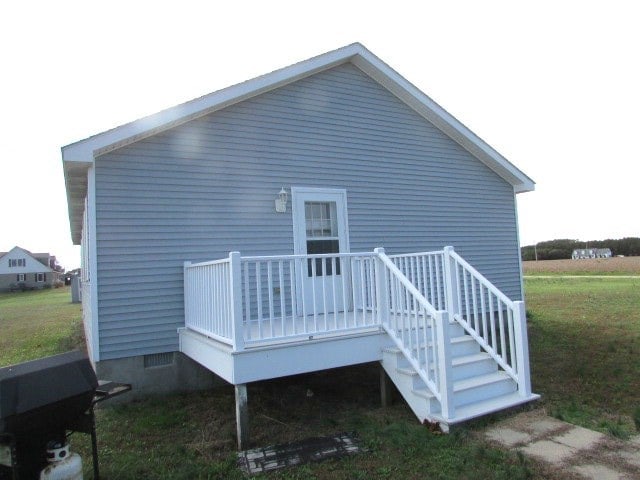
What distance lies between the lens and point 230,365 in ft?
13.8

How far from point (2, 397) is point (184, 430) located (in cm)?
215

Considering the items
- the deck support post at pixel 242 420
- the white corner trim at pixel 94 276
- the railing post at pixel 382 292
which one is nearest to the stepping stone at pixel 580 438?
the railing post at pixel 382 292

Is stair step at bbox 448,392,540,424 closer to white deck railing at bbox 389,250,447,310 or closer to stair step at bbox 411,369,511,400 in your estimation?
stair step at bbox 411,369,511,400

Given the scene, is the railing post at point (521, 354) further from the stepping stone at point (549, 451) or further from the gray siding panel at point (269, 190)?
Result: the gray siding panel at point (269, 190)

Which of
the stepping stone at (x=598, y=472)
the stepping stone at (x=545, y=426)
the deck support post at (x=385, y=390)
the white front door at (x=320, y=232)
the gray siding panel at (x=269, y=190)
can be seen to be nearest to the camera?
the stepping stone at (x=598, y=472)

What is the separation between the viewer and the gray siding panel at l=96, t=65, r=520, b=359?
5.68 metres

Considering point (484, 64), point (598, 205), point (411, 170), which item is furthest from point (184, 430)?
point (598, 205)

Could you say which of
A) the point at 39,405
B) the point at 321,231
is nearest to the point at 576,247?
the point at 321,231

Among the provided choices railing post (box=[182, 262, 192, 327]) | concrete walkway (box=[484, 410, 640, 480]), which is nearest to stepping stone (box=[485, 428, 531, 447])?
concrete walkway (box=[484, 410, 640, 480])

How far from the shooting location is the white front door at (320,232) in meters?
6.68

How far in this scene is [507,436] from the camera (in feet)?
13.1

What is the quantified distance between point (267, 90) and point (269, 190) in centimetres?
155

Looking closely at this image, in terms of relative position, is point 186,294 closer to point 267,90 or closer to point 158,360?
point 158,360

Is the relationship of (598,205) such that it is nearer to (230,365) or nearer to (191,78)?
(191,78)
